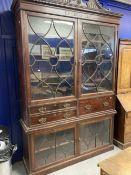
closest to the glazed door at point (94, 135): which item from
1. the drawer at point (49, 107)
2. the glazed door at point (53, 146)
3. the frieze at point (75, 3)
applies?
the glazed door at point (53, 146)

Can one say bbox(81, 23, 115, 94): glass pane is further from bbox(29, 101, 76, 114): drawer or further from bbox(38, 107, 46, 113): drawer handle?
bbox(38, 107, 46, 113): drawer handle

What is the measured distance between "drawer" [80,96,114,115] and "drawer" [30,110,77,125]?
0.53 ft

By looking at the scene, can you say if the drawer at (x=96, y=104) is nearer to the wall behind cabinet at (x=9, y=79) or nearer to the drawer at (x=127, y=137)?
the drawer at (x=127, y=137)

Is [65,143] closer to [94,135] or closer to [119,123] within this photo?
[94,135]

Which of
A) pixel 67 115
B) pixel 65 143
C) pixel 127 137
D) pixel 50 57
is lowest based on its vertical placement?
pixel 127 137

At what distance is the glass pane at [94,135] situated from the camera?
2.46 metres

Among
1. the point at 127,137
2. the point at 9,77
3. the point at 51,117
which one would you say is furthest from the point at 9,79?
the point at 127,137

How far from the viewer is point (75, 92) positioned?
7.34 feet

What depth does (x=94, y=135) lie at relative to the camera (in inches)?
101

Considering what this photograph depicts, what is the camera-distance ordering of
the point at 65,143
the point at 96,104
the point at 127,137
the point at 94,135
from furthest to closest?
the point at 127,137 → the point at 94,135 → the point at 96,104 → the point at 65,143

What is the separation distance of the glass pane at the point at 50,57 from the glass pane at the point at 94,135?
667 mm

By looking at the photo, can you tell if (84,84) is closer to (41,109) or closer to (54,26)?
(41,109)

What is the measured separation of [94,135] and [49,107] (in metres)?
0.96

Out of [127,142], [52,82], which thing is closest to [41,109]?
[52,82]
